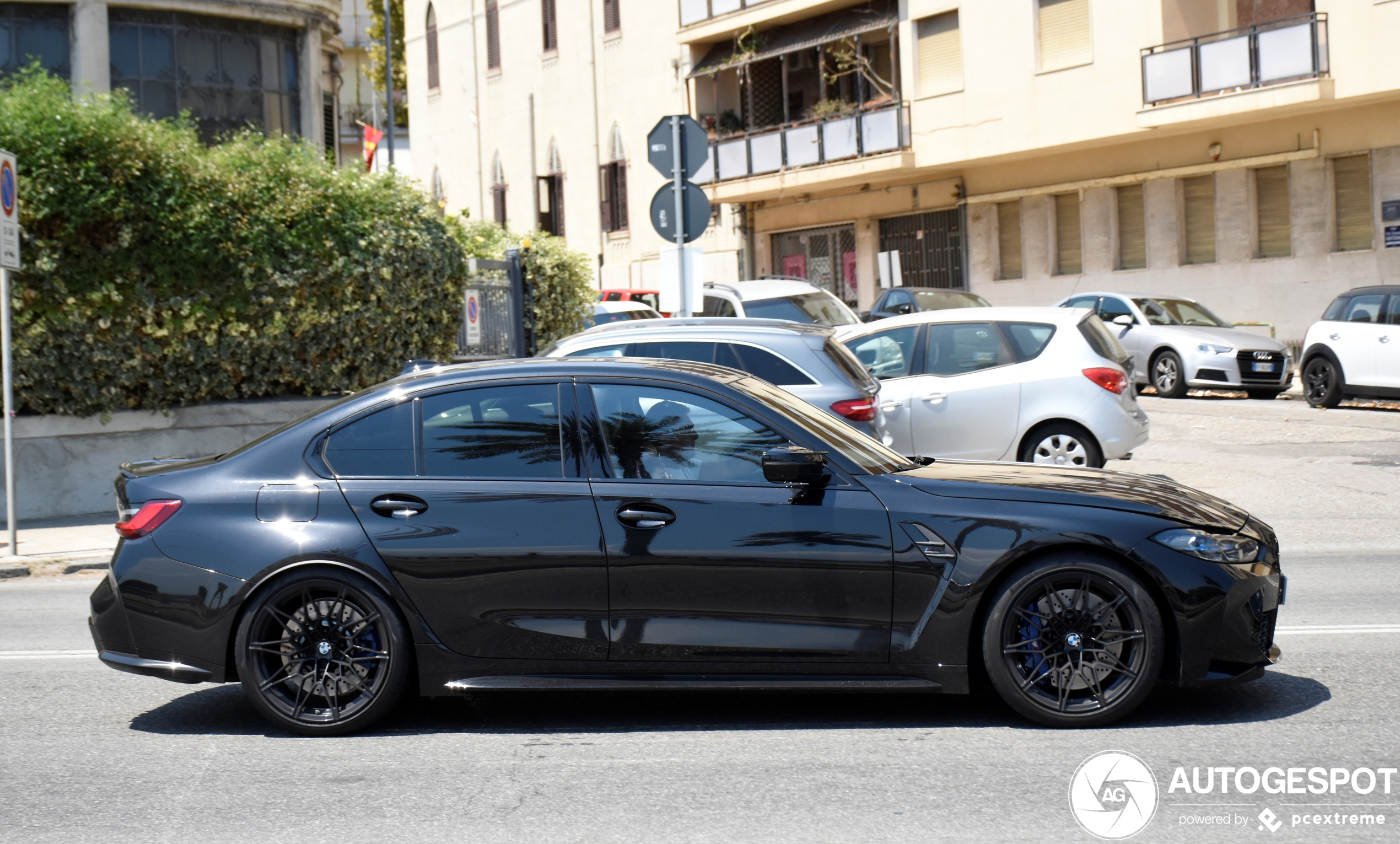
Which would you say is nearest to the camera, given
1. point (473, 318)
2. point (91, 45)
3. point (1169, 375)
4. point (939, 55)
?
point (473, 318)

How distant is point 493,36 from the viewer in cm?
4706

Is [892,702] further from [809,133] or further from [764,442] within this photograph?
[809,133]

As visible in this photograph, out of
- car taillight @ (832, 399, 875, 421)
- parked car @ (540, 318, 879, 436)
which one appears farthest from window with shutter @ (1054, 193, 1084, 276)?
car taillight @ (832, 399, 875, 421)

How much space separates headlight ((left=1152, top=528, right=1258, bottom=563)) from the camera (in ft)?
17.5

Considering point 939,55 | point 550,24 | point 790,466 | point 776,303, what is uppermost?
point 550,24

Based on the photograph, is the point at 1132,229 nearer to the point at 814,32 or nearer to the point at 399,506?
the point at 814,32

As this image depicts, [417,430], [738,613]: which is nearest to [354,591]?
[417,430]

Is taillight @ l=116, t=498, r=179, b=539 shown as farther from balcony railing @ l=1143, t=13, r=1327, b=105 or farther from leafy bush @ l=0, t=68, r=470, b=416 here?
balcony railing @ l=1143, t=13, r=1327, b=105

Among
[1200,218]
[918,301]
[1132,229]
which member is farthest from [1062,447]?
[1132,229]

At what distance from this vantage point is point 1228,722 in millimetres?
5484

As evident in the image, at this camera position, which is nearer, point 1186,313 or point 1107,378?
point 1107,378

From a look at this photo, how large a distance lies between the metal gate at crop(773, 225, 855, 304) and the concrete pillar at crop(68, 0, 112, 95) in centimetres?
1934

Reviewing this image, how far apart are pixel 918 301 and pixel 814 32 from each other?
1397cm

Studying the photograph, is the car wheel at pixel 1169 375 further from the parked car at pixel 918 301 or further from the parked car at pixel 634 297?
the parked car at pixel 634 297
